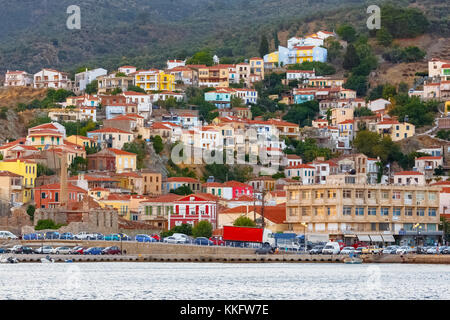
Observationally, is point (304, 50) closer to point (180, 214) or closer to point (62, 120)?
point (62, 120)

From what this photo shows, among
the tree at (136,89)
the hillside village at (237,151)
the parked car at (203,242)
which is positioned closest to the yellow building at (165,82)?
the hillside village at (237,151)

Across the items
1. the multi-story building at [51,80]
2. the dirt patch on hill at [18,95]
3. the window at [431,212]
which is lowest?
the window at [431,212]

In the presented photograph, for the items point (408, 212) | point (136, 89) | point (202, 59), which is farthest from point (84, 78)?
point (408, 212)

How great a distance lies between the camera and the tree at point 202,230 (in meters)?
106

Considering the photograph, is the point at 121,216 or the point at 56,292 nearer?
the point at 56,292

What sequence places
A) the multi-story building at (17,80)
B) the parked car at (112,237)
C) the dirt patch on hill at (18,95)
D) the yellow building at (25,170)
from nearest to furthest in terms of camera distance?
the parked car at (112,237), the yellow building at (25,170), the dirt patch on hill at (18,95), the multi-story building at (17,80)

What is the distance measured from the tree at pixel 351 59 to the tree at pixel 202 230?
75771 millimetres

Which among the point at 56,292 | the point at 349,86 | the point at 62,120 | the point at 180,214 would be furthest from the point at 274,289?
the point at 349,86

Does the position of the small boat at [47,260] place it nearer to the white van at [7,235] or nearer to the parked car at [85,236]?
the parked car at [85,236]

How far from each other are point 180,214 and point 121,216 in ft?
18.3

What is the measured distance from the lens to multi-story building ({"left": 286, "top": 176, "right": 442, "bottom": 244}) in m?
104

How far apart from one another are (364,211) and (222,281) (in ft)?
117

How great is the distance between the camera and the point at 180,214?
114 meters
